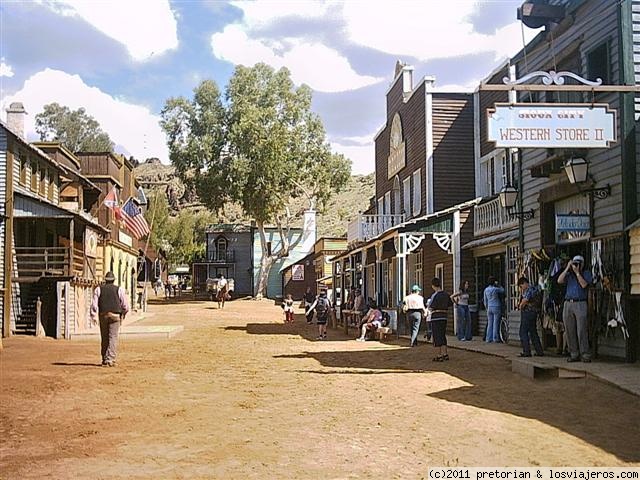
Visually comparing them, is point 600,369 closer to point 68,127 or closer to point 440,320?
point 440,320

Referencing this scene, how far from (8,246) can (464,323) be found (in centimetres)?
1469

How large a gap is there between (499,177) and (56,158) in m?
19.7

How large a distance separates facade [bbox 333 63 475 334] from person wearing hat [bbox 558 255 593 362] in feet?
33.5

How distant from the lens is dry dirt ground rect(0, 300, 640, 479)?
6.85m

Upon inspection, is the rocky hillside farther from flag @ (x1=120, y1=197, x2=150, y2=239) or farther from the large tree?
flag @ (x1=120, y1=197, x2=150, y2=239)

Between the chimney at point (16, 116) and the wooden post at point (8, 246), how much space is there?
698 cm

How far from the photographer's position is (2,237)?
25672 mm

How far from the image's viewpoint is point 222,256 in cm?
7181

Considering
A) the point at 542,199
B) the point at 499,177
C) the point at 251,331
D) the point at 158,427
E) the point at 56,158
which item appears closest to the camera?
the point at 158,427

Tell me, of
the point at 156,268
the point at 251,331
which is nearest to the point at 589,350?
the point at 251,331

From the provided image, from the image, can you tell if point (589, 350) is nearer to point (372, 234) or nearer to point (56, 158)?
point (372, 234)

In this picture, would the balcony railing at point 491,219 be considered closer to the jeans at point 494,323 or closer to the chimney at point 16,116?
the jeans at point 494,323

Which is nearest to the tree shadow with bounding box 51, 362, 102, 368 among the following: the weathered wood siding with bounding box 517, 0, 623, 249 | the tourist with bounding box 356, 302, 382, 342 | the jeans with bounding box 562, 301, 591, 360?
the tourist with bounding box 356, 302, 382, 342

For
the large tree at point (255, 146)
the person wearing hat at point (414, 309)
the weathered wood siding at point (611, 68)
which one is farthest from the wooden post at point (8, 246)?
the large tree at point (255, 146)
